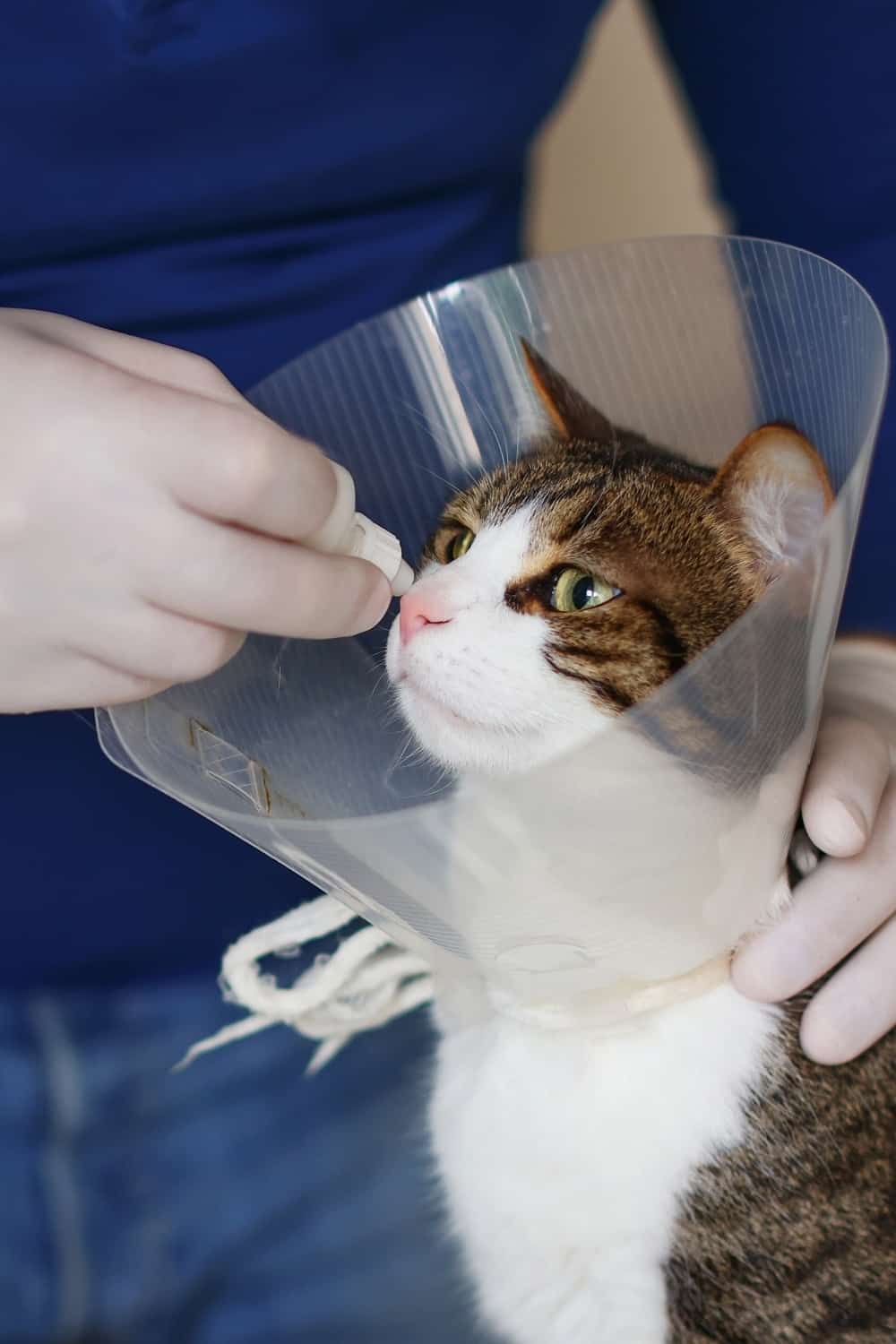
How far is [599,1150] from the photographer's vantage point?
2.24ft

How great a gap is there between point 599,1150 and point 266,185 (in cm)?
64

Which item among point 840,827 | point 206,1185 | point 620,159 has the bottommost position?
point 206,1185

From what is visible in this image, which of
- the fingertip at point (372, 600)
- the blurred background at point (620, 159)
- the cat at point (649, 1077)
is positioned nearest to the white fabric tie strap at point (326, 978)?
the cat at point (649, 1077)

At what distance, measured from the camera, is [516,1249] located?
0.73 m

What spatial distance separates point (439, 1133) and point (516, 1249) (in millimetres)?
88

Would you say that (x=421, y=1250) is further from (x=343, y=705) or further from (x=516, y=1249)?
(x=343, y=705)

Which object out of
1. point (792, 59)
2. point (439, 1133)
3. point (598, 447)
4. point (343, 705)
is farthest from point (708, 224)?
point (439, 1133)

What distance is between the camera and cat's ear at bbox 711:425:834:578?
23.0 inches

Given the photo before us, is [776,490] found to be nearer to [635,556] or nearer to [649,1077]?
[635,556]

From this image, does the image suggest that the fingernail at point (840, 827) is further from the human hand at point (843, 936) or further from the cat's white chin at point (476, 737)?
the cat's white chin at point (476, 737)

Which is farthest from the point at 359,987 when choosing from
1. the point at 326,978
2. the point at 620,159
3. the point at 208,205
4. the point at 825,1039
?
the point at 620,159

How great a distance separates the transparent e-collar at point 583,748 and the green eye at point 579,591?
0.11m

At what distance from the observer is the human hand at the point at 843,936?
0.65m

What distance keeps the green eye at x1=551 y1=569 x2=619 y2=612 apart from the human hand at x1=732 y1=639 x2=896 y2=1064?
145 millimetres
